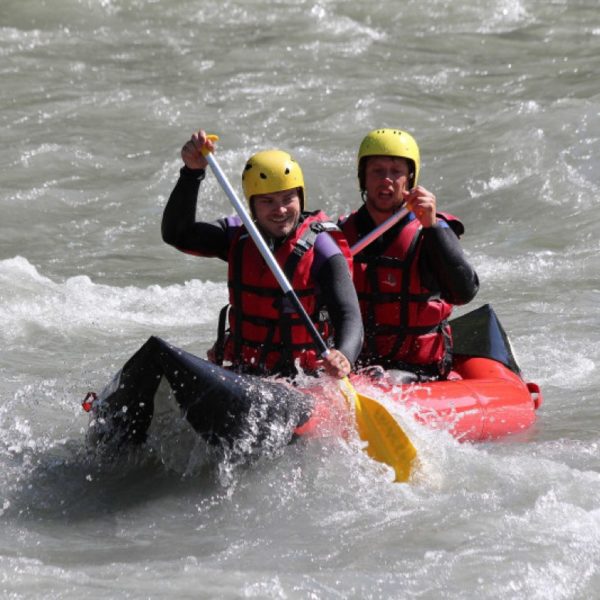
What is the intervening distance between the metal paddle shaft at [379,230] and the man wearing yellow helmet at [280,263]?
0.25 metres

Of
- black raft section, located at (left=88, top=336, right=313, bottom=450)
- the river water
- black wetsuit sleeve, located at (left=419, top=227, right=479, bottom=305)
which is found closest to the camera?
the river water

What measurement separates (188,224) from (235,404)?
88cm

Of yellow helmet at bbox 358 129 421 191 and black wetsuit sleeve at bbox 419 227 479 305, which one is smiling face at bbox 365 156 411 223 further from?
black wetsuit sleeve at bbox 419 227 479 305

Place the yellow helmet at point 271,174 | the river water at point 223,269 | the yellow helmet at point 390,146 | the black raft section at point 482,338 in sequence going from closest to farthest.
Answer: the river water at point 223,269 < the yellow helmet at point 271,174 < the yellow helmet at point 390,146 < the black raft section at point 482,338

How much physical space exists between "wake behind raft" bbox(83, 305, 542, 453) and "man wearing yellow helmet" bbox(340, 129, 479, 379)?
194mm

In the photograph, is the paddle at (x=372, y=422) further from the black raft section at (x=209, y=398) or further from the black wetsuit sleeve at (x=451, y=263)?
the black wetsuit sleeve at (x=451, y=263)

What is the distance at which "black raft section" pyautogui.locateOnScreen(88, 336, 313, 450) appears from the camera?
4.71 m

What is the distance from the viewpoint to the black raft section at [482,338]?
20.3 ft

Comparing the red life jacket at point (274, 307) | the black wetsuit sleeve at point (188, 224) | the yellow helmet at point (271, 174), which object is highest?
the yellow helmet at point (271, 174)

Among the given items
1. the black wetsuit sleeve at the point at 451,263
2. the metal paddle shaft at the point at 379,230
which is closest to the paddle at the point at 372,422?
the metal paddle shaft at the point at 379,230

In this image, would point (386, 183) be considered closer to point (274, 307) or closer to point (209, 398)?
point (274, 307)

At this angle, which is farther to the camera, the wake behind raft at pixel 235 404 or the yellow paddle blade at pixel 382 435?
the yellow paddle blade at pixel 382 435

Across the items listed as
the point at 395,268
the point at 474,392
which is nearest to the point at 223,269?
the point at 395,268

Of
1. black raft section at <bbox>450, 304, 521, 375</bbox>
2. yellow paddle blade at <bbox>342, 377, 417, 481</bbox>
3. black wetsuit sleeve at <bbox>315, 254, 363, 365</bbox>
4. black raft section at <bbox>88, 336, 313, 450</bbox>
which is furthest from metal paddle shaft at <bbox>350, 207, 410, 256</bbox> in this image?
black raft section at <bbox>450, 304, 521, 375</bbox>
